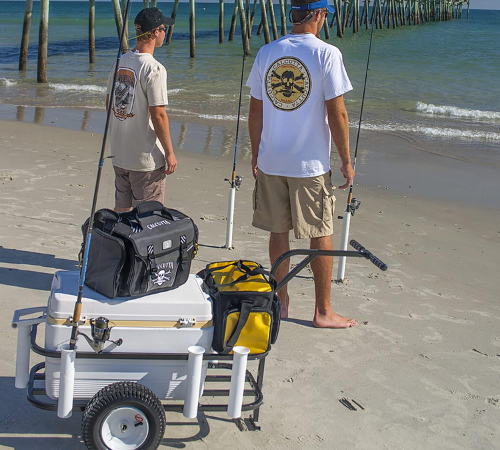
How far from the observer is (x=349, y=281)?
4539 mm

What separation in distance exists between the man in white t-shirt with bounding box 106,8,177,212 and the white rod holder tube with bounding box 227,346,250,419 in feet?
5.46

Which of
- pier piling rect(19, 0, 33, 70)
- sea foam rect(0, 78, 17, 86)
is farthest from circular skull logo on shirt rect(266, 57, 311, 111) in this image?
sea foam rect(0, 78, 17, 86)

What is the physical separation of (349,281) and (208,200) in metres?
2.14

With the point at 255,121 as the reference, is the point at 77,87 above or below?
below

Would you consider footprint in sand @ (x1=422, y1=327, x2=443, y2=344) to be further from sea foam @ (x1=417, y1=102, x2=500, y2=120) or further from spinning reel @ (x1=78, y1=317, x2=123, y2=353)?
sea foam @ (x1=417, y1=102, x2=500, y2=120)

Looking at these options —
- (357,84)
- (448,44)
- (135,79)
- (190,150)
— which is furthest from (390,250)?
(448,44)

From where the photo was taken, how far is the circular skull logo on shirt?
11.3 ft

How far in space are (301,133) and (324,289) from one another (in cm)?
91

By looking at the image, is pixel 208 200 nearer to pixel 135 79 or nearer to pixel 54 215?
pixel 54 215

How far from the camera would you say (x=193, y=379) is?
94.0 inches

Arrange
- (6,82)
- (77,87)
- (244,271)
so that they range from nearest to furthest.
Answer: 1. (244,271)
2. (77,87)
3. (6,82)

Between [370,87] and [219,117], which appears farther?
[370,87]

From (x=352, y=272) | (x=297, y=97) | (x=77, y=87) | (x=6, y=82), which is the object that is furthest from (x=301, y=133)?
(x=6, y=82)

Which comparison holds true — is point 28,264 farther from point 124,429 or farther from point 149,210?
point 124,429
